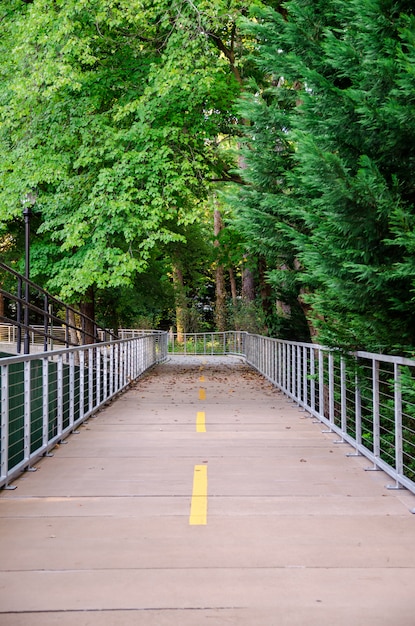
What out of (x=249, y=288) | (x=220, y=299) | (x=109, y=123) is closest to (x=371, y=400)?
(x=109, y=123)

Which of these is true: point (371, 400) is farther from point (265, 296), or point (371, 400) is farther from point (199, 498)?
point (265, 296)

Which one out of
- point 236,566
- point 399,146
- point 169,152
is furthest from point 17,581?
point 169,152

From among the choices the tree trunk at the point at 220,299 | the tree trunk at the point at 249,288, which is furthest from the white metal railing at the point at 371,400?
the tree trunk at the point at 220,299

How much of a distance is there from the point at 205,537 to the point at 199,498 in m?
1.08

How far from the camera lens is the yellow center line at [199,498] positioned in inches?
202

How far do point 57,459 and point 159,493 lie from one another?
2047 millimetres

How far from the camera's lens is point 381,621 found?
11.1ft

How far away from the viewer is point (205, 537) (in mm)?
4703

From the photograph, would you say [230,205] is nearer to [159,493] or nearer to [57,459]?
[57,459]

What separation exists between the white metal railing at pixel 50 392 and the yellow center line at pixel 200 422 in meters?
1.72

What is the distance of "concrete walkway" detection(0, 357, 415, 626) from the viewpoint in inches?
139

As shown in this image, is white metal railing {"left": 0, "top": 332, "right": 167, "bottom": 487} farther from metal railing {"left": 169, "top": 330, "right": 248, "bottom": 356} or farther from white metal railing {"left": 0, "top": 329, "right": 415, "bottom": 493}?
metal railing {"left": 169, "top": 330, "right": 248, "bottom": 356}

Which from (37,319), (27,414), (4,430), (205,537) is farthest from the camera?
(37,319)

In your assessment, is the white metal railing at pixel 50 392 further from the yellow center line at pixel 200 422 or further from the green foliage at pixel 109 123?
the green foliage at pixel 109 123
